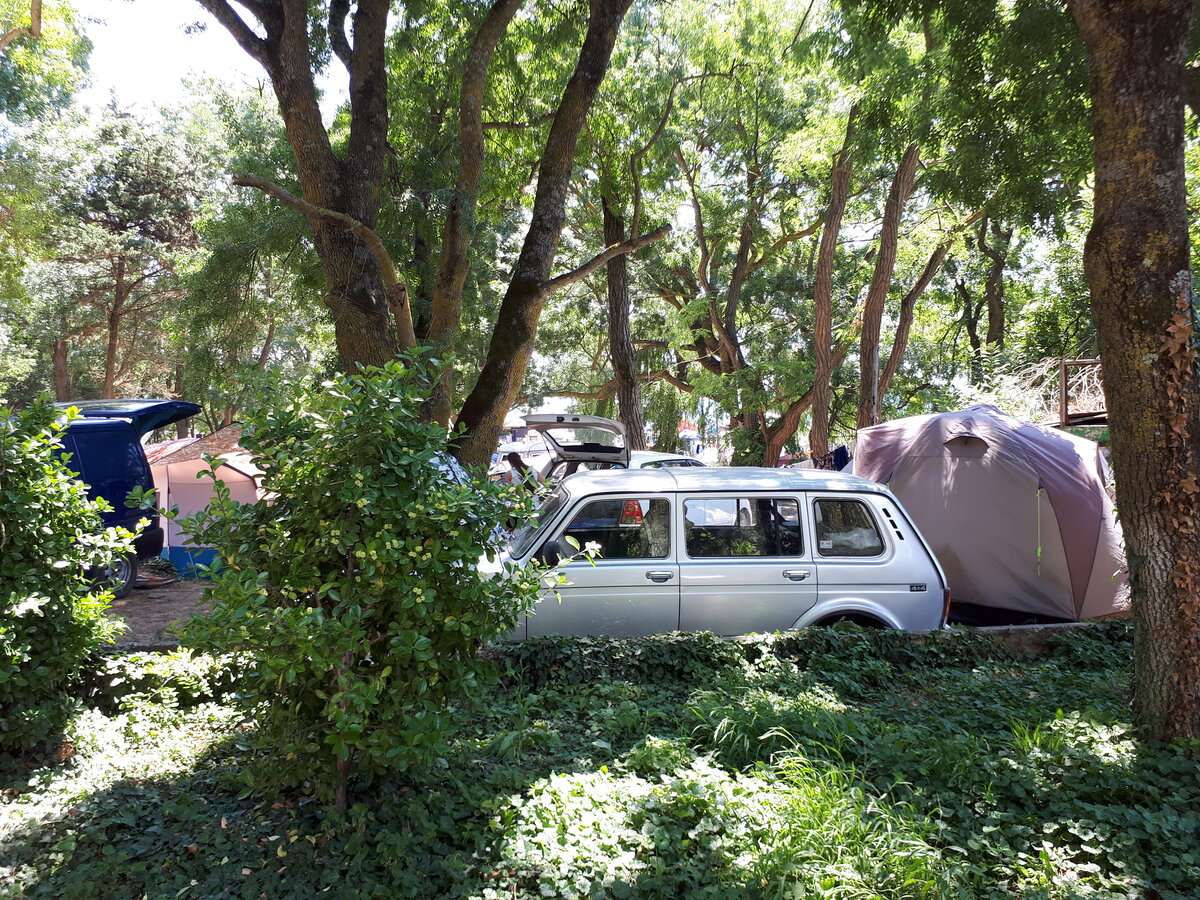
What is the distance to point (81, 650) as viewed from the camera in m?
4.34

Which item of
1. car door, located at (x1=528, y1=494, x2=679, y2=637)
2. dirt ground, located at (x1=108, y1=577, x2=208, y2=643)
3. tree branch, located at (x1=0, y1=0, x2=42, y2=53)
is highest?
tree branch, located at (x1=0, y1=0, x2=42, y2=53)

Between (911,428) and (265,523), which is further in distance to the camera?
(911,428)

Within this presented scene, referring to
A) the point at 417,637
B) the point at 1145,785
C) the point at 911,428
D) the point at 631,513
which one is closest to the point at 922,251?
the point at 911,428

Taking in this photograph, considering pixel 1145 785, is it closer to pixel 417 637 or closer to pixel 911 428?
pixel 417 637

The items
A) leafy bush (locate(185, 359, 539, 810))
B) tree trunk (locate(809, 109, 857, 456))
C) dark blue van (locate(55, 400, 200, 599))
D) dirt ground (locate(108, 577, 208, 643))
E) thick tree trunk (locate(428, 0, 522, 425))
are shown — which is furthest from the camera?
tree trunk (locate(809, 109, 857, 456))

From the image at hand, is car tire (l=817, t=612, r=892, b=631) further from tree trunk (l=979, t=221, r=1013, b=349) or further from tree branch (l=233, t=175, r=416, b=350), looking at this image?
A: tree trunk (l=979, t=221, r=1013, b=349)

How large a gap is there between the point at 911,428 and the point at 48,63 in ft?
52.9

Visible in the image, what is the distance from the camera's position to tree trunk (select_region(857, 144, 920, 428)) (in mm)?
12523

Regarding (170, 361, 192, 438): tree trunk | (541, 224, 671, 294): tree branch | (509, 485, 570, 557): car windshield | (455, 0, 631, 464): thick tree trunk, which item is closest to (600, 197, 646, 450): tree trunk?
(541, 224, 671, 294): tree branch

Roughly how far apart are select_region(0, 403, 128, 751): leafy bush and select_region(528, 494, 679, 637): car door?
2.80 meters

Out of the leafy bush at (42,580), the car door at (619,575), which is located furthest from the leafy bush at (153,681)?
the car door at (619,575)

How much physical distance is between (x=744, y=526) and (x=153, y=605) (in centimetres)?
791

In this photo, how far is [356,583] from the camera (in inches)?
136

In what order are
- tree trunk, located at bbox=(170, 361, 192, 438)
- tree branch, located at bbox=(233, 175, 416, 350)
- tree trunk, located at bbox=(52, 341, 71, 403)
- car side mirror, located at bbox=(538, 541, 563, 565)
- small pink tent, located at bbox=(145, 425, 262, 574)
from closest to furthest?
car side mirror, located at bbox=(538, 541, 563, 565)
tree branch, located at bbox=(233, 175, 416, 350)
small pink tent, located at bbox=(145, 425, 262, 574)
tree trunk, located at bbox=(52, 341, 71, 403)
tree trunk, located at bbox=(170, 361, 192, 438)
